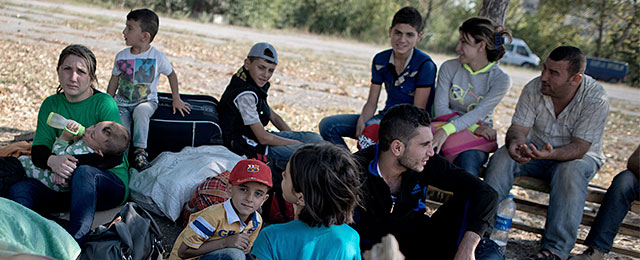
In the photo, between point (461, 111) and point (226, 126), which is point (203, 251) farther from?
point (461, 111)

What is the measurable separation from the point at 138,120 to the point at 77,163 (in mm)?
916

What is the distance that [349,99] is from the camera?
396 inches

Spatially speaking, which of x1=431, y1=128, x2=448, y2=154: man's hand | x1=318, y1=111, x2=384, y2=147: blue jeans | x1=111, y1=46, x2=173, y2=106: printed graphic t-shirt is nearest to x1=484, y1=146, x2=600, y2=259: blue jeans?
x1=431, y1=128, x2=448, y2=154: man's hand

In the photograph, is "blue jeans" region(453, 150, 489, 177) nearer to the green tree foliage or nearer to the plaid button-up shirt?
the plaid button-up shirt

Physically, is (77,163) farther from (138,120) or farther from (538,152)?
(538,152)

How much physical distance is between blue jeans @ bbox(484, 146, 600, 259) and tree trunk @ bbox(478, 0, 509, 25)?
207cm

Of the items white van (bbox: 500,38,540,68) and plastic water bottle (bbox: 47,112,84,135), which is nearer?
plastic water bottle (bbox: 47,112,84,135)

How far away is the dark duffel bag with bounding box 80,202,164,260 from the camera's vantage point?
2.77 metres

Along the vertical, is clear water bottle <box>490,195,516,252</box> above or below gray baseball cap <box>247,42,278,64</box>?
below

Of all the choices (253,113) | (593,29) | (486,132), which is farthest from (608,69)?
(253,113)

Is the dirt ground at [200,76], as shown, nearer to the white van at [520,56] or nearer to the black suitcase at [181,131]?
the black suitcase at [181,131]

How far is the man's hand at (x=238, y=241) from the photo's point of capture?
2.84 meters

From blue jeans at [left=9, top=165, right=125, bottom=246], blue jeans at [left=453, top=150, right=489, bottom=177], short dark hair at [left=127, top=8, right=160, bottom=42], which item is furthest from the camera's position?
short dark hair at [left=127, top=8, right=160, bottom=42]

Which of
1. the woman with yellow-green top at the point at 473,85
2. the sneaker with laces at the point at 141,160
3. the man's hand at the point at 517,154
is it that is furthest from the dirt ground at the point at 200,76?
the woman with yellow-green top at the point at 473,85
